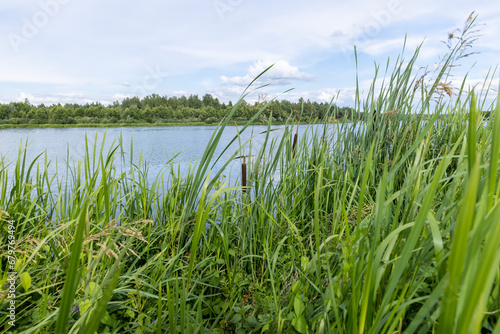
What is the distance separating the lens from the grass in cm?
58

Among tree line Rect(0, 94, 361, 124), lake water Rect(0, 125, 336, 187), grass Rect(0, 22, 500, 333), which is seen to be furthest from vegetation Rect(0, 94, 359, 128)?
grass Rect(0, 22, 500, 333)

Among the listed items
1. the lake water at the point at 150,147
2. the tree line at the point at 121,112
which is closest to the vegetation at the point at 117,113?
the tree line at the point at 121,112

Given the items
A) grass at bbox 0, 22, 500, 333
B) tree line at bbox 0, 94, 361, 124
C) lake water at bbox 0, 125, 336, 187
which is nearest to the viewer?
grass at bbox 0, 22, 500, 333

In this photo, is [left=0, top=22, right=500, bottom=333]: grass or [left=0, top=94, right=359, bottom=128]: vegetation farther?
[left=0, top=94, right=359, bottom=128]: vegetation

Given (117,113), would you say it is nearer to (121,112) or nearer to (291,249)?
(121,112)

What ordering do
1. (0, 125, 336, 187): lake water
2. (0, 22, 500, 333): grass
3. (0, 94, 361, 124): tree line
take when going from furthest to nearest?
(0, 94, 361, 124): tree line < (0, 125, 336, 187): lake water < (0, 22, 500, 333): grass

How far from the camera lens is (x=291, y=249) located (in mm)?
1183

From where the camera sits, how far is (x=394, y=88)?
95.3 inches

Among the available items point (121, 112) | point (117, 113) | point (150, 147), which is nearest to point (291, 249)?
point (150, 147)

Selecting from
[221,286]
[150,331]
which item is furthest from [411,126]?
[150,331]

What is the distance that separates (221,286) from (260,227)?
40cm

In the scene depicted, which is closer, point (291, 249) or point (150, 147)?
point (291, 249)

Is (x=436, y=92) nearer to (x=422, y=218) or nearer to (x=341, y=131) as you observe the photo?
(x=341, y=131)

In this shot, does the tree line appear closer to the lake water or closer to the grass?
the lake water
